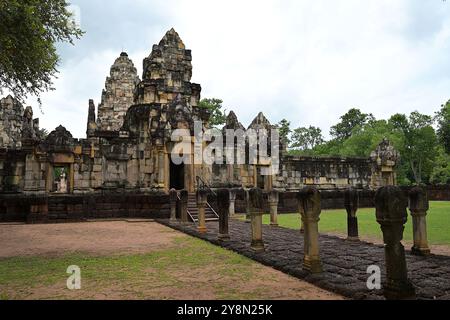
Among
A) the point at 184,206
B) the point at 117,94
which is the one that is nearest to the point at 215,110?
the point at 117,94

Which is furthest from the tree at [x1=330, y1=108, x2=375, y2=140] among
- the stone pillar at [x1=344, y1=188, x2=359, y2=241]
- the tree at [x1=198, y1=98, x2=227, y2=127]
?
the stone pillar at [x1=344, y1=188, x2=359, y2=241]

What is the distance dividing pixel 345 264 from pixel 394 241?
87.7 inches

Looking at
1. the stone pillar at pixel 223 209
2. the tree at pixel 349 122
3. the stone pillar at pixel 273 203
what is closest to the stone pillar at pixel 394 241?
the stone pillar at pixel 223 209

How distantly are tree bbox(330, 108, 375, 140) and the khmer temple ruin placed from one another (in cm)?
4305

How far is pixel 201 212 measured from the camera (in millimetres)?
12102

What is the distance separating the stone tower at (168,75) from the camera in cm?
2092

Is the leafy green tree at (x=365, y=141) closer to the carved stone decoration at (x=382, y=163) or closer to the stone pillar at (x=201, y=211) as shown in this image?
the carved stone decoration at (x=382, y=163)

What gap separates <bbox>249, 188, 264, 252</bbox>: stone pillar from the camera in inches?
319

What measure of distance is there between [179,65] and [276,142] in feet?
25.3

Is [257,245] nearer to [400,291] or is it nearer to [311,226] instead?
[311,226]

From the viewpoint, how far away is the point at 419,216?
721 centimetres

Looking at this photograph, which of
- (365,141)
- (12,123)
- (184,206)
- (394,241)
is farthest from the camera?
(365,141)

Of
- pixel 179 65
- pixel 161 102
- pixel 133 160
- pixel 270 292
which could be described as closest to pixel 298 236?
pixel 270 292
